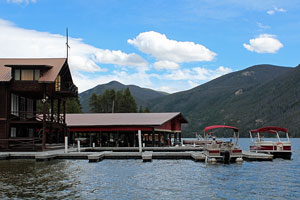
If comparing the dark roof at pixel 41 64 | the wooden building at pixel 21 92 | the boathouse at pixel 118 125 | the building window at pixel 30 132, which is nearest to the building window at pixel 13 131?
the wooden building at pixel 21 92

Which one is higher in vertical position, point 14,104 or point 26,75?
point 26,75

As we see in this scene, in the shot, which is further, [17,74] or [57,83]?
[57,83]

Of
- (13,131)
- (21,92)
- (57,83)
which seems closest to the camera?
(21,92)

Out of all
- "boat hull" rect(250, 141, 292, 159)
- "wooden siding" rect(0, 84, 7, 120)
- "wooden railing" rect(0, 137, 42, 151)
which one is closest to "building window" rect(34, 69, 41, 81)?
"wooden siding" rect(0, 84, 7, 120)

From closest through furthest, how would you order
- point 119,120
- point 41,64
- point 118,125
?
1. point 41,64
2. point 118,125
3. point 119,120

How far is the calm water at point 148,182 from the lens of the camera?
21828 millimetres

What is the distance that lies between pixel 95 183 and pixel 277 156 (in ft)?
94.7

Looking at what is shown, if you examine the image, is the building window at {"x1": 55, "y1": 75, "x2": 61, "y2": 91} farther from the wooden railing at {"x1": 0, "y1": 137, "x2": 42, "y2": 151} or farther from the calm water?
the calm water

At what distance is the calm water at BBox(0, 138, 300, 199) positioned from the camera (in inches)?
859

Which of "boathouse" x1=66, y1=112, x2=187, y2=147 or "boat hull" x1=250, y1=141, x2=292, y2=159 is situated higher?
"boathouse" x1=66, y1=112, x2=187, y2=147

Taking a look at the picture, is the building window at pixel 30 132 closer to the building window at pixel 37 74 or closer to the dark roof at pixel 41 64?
the dark roof at pixel 41 64

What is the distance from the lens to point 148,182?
26.3 metres

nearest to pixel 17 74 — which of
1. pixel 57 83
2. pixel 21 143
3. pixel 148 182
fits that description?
pixel 57 83

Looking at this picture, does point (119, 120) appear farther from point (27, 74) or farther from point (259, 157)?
point (259, 157)
